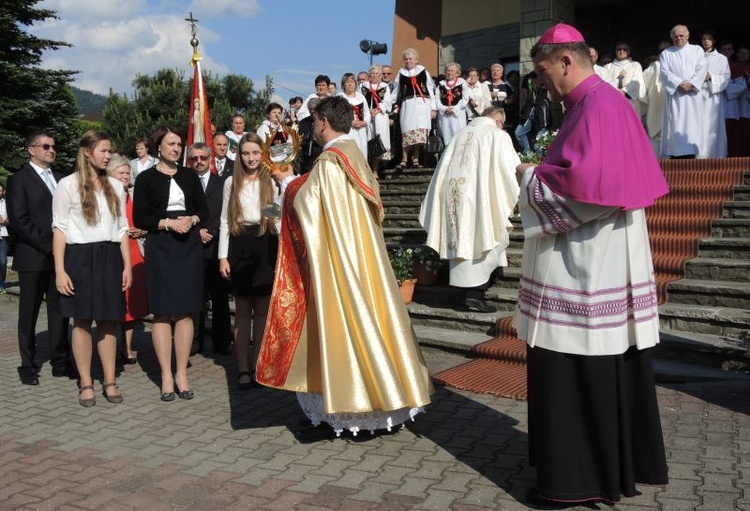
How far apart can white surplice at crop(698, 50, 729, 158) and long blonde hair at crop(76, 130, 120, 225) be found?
8.11 m

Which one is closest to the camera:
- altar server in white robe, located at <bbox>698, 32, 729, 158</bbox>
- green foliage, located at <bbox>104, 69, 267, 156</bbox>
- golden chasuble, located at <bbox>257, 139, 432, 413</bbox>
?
golden chasuble, located at <bbox>257, 139, 432, 413</bbox>

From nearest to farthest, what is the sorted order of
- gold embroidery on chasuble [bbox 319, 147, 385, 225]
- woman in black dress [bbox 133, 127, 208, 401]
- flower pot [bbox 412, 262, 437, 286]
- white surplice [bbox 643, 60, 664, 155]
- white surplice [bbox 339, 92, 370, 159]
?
gold embroidery on chasuble [bbox 319, 147, 385, 225]
woman in black dress [bbox 133, 127, 208, 401]
flower pot [bbox 412, 262, 437, 286]
white surplice [bbox 643, 60, 664, 155]
white surplice [bbox 339, 92, 370, 159]

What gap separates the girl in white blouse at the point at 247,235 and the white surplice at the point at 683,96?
22.2 feet

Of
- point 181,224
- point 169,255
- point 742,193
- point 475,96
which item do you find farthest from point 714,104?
point 169,255

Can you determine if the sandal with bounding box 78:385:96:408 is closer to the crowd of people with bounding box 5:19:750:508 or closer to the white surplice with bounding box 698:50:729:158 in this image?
the crowd of people with bounding box 5:19:750:508

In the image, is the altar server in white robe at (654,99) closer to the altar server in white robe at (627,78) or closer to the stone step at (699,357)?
the altar server in white robe at (627,78)

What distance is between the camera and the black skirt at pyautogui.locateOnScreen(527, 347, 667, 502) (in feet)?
11.1

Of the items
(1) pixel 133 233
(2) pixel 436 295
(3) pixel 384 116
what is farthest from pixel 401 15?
(1) pixel 133 233

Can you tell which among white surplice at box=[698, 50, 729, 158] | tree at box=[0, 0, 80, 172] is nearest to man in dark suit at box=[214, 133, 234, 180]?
white surplice at box=[698, 50, 729, 158]

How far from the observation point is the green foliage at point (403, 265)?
26.5 feet

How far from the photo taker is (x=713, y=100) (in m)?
10.4

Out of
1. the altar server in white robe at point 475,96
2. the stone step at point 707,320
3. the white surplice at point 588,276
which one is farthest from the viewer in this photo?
the altar server in white robe at point 475,96

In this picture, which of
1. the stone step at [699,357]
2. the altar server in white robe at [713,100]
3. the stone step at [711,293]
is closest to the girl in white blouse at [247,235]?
the stone step at [699,357]

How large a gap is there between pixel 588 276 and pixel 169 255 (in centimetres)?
337
